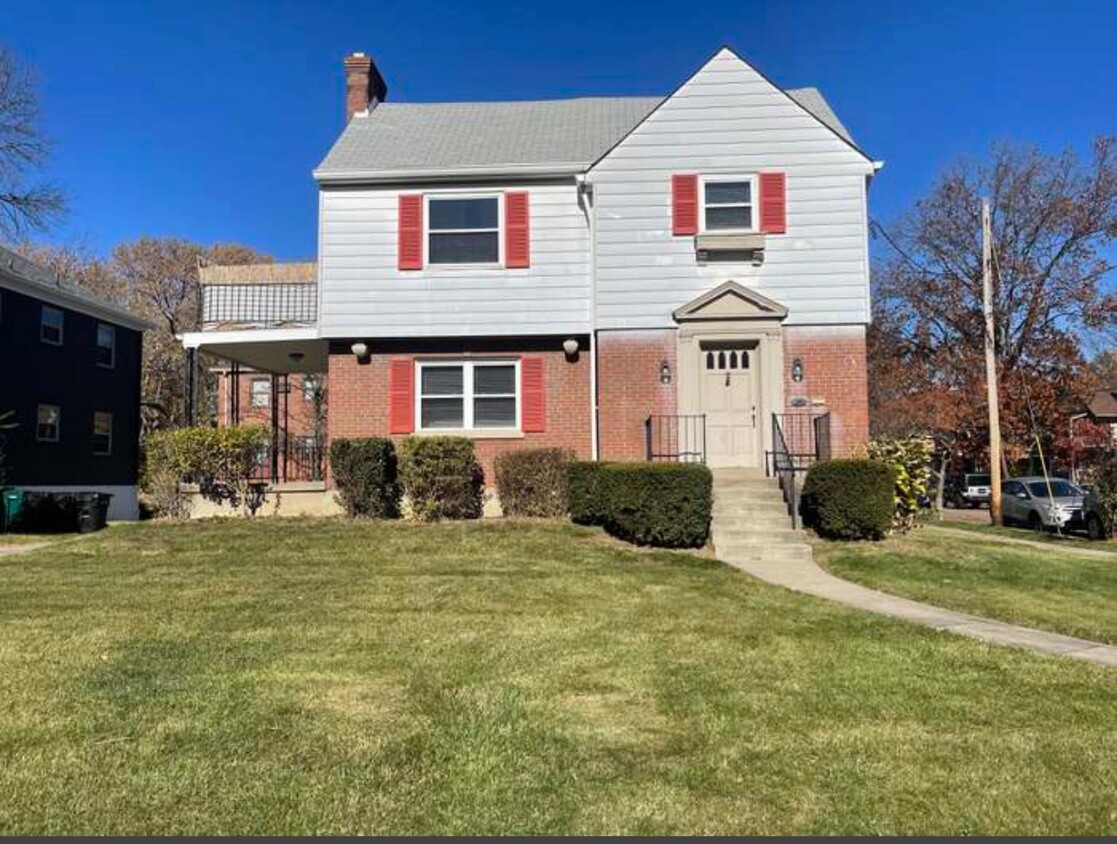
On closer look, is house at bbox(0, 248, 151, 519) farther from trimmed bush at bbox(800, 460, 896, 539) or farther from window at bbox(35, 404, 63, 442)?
trimmed bush at bbox(800, 460, 896, 539)

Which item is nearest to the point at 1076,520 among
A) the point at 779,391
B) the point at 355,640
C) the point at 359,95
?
the point at 779,391

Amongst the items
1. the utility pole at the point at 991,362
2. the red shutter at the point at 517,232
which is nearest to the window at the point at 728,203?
the red shutter at the point at 517,232

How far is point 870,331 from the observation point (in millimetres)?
41375

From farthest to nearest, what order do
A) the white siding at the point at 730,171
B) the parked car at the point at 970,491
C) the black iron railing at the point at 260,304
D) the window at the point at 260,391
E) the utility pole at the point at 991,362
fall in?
the parked car at the point at 970,491
the window at the point at 260,391
the utility pole at the point at 991,362
the black iron railing at the point at 260,304
the white siding at the point at 730,171

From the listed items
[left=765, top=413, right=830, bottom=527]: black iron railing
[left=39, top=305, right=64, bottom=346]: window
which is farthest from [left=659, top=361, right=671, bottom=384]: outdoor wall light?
[left=39, top=305, right=64, bottom=346]: window

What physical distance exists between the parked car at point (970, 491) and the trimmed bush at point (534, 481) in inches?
1218

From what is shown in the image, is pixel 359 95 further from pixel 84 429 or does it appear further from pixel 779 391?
pixel 84 429

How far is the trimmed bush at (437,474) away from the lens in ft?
45.2

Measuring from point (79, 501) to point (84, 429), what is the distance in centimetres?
852

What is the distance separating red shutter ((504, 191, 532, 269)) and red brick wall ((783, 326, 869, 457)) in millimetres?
4478

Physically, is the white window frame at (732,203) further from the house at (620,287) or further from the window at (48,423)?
the window at (48,423)

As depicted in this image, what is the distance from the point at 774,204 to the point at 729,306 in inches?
73.4

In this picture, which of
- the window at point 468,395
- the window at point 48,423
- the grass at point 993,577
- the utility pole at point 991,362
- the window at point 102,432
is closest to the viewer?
the grass at point 993,577

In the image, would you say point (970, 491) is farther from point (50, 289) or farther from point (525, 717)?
point (525, 717)
